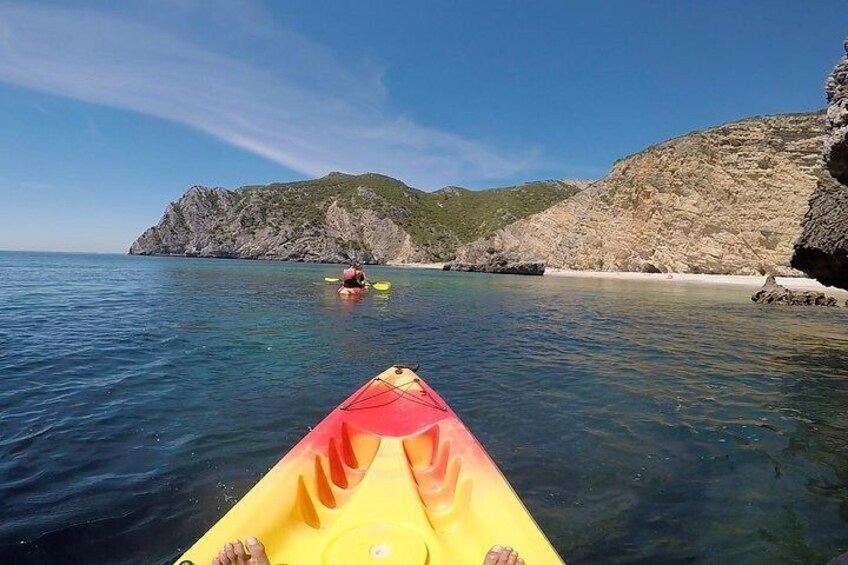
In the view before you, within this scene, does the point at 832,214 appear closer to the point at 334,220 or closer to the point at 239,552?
the point at 239,552

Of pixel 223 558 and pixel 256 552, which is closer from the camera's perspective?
pixel 223 558

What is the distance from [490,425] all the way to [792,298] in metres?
31.3

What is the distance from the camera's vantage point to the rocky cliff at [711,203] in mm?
58656

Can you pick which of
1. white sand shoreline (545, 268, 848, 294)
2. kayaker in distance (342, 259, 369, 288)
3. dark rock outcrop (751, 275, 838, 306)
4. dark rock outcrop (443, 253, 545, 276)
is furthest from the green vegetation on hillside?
kayaker in distance (342, 259, 369, 288)

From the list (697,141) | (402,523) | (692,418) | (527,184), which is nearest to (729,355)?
(692,418)

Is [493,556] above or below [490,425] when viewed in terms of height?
above

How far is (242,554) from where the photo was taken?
3.29m

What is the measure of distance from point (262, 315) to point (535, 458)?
1604 centimetres

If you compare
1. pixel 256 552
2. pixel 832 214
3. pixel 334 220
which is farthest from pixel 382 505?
pixel 334 220

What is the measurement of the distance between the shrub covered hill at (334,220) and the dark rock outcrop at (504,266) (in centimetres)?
4894

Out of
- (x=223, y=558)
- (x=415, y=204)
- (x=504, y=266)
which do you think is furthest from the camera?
(x=415, y=204)

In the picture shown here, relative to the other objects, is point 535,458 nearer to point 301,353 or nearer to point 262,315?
point 301,353

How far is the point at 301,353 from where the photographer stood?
12828mm

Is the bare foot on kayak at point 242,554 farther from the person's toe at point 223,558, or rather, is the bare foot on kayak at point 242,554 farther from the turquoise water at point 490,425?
the turquoise water at point 490,425
